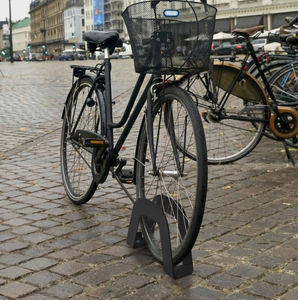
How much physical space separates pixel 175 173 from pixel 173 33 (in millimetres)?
715

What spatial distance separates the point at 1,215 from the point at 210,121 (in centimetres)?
233

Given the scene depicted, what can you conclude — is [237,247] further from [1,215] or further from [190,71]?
[1,215]

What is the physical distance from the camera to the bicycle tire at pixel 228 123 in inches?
234

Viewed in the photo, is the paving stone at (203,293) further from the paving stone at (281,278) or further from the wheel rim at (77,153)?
the wheel rim at (77,153)

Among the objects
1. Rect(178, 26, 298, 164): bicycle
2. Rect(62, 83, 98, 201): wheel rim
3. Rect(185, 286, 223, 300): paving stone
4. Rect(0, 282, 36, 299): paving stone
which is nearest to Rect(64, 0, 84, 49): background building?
Rect(178, 26, 298, 164): bicycle

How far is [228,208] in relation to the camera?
457cm

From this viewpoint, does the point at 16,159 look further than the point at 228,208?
Yes

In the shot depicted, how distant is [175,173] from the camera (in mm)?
3447

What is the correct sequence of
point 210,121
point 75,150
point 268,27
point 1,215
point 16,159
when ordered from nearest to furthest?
point 1,215 → point 75,150 → point 210,121 → point 16,159 → point 268,27

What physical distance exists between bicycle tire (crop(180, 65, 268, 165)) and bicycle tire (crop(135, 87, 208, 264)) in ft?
6.98

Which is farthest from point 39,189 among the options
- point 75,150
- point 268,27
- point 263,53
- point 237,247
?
point 268,27

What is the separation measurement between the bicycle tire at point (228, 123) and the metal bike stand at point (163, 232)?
222cm

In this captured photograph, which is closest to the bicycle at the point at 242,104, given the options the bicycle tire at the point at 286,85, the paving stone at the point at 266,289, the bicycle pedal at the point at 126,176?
the bicycle tire at the point at 286,85

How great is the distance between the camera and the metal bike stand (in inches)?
128
